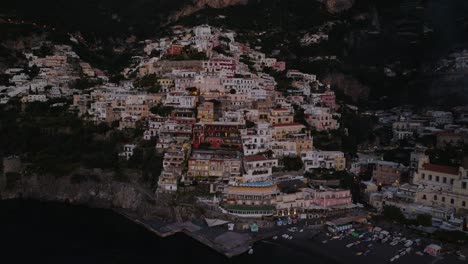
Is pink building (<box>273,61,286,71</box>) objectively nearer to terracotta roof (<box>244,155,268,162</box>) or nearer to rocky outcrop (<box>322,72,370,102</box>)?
rocky outcrop (<box>322,72,370,102</box>)

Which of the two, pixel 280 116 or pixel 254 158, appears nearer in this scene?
pixel 254 158

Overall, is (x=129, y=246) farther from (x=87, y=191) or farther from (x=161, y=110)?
(x=161, y=110)

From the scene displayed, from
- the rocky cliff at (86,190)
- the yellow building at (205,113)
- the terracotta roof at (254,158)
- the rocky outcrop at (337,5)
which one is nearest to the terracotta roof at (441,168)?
the terracotta roof at (254,158)

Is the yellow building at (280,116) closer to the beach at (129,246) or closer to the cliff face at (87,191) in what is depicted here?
the cliff face at (87,191)

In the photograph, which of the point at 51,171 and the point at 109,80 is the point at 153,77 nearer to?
the point at 109,80

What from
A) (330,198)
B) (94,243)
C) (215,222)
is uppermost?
(330,198)

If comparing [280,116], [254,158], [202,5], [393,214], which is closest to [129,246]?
[254,158]
